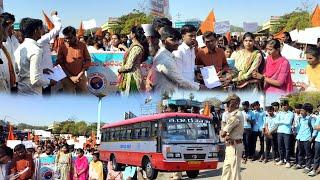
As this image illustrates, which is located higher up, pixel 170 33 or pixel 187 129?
pixel 170 33

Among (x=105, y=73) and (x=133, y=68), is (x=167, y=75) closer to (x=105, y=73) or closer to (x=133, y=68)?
(x=133, y=68)

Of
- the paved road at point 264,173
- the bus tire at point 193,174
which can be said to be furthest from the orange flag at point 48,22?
the bus tire at point 193,174

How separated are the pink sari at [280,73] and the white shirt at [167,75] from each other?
0.35 metres

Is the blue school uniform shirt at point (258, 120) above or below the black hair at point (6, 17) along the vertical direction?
below

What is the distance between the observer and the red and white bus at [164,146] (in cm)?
469

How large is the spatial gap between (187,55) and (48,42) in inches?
24.4

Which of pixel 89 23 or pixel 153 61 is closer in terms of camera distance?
pixel 153 61

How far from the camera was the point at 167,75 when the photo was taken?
257 centimetres

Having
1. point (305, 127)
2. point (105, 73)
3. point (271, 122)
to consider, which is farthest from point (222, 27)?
point (271, 122)

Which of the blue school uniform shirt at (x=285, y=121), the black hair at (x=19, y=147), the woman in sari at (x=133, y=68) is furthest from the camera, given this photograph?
the blue school uniform shirt at (x=285, y=121)

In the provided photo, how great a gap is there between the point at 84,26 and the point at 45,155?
208cm

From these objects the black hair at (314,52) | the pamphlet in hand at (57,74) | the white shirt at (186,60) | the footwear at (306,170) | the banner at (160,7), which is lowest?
the footwear at (306,170)

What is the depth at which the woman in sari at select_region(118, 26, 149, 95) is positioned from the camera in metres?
2.54

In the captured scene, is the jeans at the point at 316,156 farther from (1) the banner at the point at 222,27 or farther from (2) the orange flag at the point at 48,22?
(2) the orange flag at the point at 48,22
